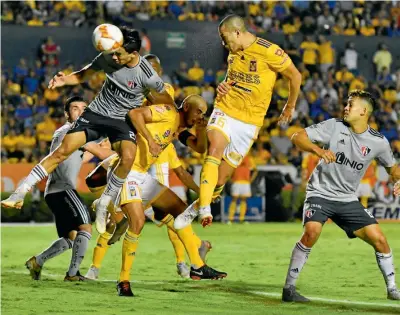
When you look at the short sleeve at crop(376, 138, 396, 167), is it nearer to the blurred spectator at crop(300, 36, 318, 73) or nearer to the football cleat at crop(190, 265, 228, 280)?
the football cleat at crop(190, 265, 228, 280)

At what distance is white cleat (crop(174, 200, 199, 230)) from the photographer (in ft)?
37.9

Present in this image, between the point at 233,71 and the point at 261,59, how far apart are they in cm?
38

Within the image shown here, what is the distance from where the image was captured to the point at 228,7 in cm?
3200

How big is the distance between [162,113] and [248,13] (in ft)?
71.0

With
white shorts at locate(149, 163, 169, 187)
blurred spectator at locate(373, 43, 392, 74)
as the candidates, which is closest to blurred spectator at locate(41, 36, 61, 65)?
blurred spectator at locate(373, 43, 392, 74)

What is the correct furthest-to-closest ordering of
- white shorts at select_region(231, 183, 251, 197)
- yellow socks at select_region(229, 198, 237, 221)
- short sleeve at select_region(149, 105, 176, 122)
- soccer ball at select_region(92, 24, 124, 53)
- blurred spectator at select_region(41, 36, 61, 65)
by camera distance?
blurred spectator at select_region(41, 36, 61, 65) < yellow socks at select_region(229, 198, 237, 221) < white shorts at select_region(231, 183, 251, 197) < short sleeve at select_region(149, 105, 176, 122) < soccer ball at select_region(92, 24, 124, 53)

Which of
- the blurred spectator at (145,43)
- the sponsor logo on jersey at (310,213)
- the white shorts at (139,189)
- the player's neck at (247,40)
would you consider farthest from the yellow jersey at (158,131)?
the blurred spectator at (145,43)

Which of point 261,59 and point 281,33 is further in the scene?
point 281,33

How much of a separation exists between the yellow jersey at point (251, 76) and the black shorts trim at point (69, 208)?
2481mm

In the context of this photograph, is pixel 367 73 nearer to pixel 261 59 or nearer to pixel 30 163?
pixel 30 163

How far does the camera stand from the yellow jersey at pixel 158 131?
37.9ft

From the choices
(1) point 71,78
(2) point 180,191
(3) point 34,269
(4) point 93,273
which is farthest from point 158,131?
(2) point 180,191

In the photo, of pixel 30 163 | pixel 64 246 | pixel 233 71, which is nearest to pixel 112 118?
pixel 233 71

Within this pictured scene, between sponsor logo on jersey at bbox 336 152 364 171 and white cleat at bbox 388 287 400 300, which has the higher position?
sponsor logo on jersey at bbox 336 152 364 171
